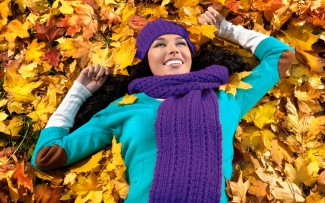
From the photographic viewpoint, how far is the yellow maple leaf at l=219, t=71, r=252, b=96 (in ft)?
6.39

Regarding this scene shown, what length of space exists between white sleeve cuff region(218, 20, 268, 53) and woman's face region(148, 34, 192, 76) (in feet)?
1.03

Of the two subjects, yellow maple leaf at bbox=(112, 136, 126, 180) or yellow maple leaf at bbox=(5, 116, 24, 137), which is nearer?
yellow maple leaf at bbox=(112, 136, 126, 180)

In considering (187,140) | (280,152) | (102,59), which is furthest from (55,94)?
(280,152)

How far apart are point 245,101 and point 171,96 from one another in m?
0.39

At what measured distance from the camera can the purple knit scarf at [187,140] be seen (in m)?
1.68

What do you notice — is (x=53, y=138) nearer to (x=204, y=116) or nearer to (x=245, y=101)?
(x=204, y=116)

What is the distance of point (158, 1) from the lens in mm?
2434

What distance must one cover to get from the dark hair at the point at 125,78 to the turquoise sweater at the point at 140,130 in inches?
4.3

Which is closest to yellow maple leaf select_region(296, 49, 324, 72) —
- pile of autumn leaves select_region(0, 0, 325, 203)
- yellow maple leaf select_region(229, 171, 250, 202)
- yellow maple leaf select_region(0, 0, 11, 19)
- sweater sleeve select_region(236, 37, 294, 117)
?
pile of autumn leaves select_region(0, 0, 325, 203)

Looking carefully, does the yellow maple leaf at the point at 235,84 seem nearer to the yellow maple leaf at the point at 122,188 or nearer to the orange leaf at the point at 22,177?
the yellow maple leaf at the point at 122,188

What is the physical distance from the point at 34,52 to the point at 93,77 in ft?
1.60

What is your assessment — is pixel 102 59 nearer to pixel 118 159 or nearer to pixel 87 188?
pixel 118 159

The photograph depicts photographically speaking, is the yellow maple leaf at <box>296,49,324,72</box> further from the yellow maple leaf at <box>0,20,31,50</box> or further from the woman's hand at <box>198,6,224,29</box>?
the yellow maple leaf at <box>0,20,31,50</box>

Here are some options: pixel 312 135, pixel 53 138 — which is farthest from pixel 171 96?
pixel 312 135
